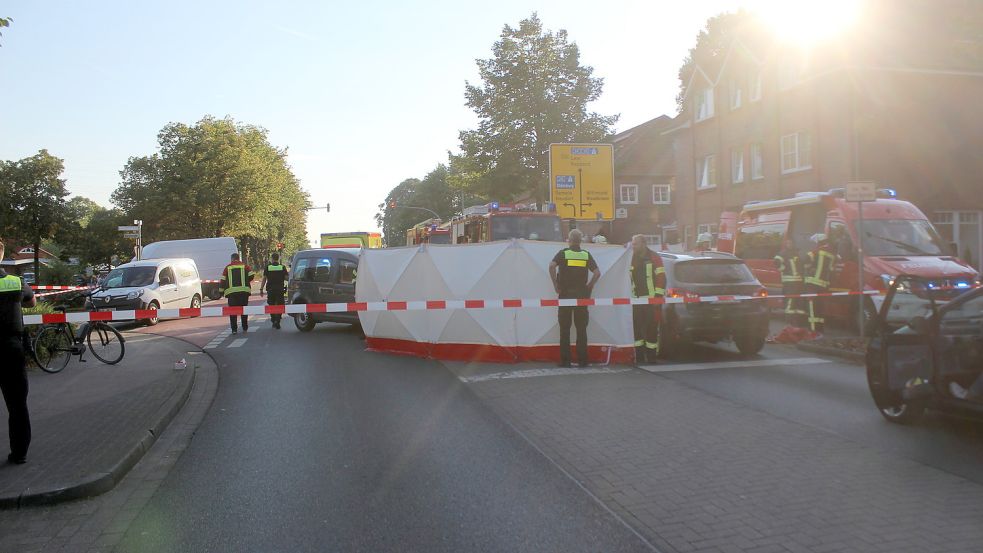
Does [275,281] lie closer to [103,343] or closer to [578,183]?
[103,343]

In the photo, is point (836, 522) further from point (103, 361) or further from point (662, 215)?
point (662, 215)

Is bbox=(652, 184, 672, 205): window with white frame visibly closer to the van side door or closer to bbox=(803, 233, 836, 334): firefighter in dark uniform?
the van side door

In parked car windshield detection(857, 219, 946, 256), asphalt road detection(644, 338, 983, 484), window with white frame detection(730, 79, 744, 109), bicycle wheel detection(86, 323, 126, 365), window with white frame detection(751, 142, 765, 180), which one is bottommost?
asphalt road detection(644, 338, 983, 484)

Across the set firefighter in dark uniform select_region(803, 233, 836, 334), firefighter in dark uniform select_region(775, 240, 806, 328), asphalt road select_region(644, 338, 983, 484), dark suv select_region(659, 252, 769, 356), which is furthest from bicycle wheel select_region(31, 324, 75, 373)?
firefighter in dark uniform select_region(803, 233, 836, 334)

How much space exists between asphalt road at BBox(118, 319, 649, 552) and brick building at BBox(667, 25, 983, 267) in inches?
881

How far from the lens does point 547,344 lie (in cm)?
1116

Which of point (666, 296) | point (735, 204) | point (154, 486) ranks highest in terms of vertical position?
point (735, 204)

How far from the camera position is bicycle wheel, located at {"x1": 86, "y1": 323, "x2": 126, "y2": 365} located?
12.1m

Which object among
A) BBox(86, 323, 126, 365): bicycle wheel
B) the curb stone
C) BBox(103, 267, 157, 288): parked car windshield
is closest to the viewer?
the curb stone

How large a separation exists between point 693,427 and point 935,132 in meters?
25.7

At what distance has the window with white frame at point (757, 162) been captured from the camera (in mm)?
30400

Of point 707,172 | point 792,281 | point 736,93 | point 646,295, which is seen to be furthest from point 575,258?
point 707,172

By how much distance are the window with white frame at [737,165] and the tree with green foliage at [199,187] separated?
114 feet

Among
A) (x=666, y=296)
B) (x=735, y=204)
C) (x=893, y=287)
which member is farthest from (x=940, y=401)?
(x=735, y=204)
